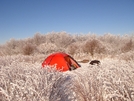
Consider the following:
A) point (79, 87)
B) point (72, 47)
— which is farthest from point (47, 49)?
point (79, 87)

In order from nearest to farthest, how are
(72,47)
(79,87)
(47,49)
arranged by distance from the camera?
(79,87)
(72,47)
(47,49)

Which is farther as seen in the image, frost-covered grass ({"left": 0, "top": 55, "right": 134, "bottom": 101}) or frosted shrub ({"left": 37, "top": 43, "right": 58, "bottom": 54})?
frosted shrub ({"left": 37, "top": 43, "right": 58, "bottom": 54})

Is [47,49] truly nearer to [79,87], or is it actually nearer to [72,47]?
[72,47]

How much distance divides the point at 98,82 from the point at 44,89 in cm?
120

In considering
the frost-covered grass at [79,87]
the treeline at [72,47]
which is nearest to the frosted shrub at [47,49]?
the treeline at [72,47]

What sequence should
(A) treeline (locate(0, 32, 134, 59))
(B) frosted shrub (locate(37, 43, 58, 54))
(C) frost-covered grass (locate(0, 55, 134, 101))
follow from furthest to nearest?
(B) frosted shrub (locate(37, 43, 58, 54)) → (A) treeline (locate(0, 32, 134, 59)) → (C) frost-covered grass (locate(0, 55, 134, 101))

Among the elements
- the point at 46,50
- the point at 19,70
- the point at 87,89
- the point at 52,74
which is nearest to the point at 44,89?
the point at 87,89

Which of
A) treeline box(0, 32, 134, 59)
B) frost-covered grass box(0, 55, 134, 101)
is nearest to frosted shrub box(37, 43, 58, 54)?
treeline box(0, 32, 134, 59)

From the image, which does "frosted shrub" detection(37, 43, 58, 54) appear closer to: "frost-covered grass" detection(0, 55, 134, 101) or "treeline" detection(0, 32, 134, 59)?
"treeline" detection(0, 32, 134, 59)

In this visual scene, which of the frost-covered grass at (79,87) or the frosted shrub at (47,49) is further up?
the frost-covered grass at (79,87)

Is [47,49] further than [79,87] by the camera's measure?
Yes

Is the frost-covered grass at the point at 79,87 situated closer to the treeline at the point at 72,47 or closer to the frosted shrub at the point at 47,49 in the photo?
the treeline at the point at 72,47

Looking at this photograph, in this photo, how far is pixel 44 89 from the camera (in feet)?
11.5

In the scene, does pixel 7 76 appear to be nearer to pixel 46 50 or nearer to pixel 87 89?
pixel 87 89
